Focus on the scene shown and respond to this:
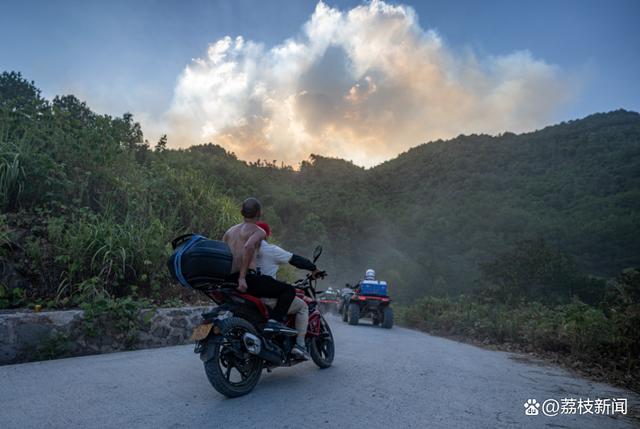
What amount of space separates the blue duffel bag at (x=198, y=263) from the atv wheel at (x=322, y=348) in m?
1.76

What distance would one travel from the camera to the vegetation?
23.1 feet

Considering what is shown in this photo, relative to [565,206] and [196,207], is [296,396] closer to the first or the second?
[196,207]

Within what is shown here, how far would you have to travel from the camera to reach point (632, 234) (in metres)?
29.6

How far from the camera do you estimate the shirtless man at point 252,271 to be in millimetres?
4516

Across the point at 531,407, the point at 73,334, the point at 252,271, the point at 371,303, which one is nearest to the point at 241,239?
the point at 252,271

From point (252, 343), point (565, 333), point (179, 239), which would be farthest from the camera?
point (565, 333)

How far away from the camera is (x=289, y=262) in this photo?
4953 mm

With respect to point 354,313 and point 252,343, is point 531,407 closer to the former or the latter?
point 252,343

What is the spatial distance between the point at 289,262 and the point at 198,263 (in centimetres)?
111

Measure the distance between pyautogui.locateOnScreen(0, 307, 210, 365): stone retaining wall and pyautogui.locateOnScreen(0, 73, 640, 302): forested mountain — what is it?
0.68 metres

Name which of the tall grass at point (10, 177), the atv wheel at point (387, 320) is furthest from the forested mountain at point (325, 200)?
the atv wheel at point (387, 320)

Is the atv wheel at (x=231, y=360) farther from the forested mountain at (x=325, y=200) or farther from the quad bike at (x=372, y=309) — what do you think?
the quad bike at (x=372, y=309)

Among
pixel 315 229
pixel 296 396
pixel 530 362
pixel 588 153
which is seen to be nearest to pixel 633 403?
pixel 530 362

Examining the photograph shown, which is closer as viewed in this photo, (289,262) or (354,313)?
(289,262)
